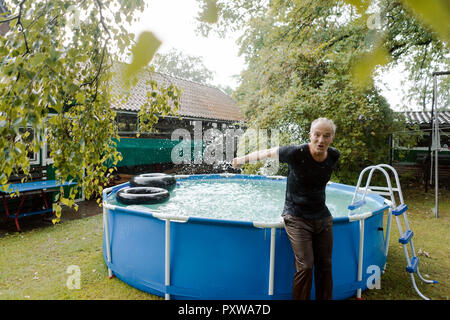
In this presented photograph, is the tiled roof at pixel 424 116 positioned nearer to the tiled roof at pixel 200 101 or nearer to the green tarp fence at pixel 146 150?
the tiled roof at pixel 200 101

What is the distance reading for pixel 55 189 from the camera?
782 cm

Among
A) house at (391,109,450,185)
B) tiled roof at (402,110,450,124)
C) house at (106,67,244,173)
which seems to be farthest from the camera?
tiled roof at (402,110,450,124)

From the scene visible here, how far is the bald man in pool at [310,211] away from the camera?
10.2 ft

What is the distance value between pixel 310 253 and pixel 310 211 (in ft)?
1.41

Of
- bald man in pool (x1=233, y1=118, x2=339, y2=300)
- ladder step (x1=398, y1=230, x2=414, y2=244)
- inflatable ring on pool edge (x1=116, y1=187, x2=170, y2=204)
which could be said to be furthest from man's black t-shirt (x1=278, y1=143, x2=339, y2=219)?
inflatable ring on pool edge (x1=116, y1=187, x2=170, y2=204)

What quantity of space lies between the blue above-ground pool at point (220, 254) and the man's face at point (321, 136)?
40.2 inches

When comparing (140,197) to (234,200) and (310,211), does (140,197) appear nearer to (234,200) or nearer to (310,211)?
(234,200)

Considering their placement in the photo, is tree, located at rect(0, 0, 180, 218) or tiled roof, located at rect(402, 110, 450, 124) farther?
tiled roof, located at rect(402, 110, 450, 124)

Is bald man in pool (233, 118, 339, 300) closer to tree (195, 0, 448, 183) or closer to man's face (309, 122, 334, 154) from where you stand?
man's face (309, 122, 334, 154)

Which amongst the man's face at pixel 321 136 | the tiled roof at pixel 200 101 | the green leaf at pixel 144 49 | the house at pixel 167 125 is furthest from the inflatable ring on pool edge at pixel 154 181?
the green leaf at pixel 144 49

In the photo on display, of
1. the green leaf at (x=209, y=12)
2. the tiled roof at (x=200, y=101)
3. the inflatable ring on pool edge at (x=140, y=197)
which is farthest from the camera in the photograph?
the tiled roof at (x=200, y=101)

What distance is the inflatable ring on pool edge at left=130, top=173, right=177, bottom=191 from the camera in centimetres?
697
